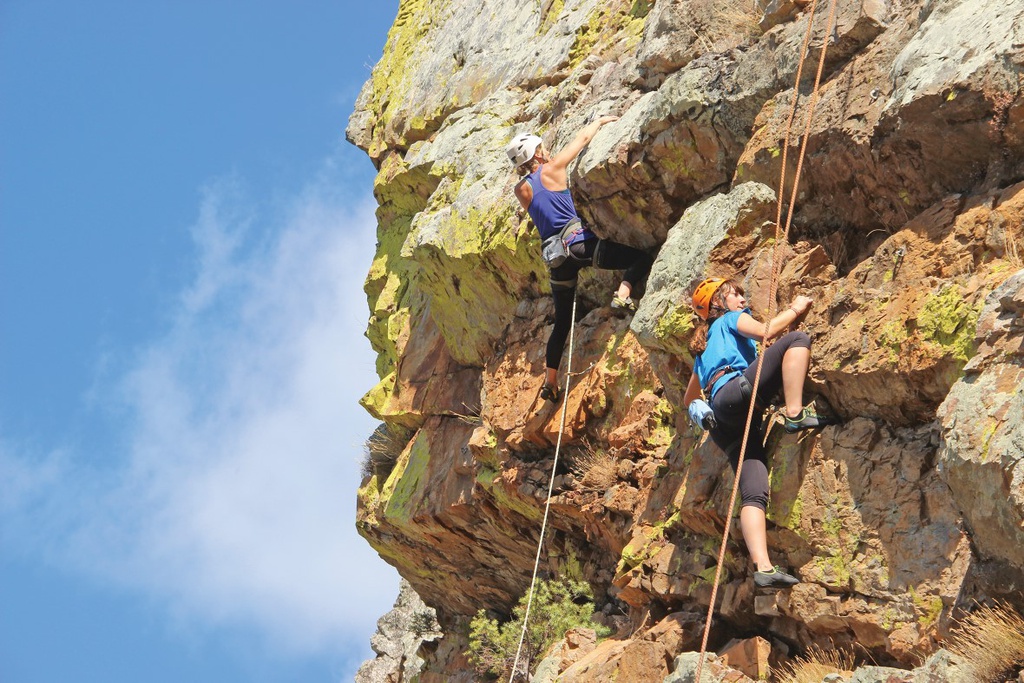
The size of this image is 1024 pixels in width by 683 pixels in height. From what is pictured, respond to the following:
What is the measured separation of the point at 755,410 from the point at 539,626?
16.0ft

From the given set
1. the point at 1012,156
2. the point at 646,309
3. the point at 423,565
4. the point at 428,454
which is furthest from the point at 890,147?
the point at 423,565

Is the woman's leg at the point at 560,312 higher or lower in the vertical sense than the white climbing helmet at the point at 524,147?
lower

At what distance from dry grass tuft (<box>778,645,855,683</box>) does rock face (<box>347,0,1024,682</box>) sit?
0.35 feet

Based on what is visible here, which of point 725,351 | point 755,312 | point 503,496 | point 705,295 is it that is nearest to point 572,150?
point 705,295

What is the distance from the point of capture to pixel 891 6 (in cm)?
933

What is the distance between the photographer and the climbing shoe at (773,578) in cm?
818

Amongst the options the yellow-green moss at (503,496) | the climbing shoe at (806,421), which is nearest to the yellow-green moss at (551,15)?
the yellow-green moss at (503,496)

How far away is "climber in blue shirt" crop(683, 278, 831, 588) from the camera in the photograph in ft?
27.2

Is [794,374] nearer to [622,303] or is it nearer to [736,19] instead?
[622,303]

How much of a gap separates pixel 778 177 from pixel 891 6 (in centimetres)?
163

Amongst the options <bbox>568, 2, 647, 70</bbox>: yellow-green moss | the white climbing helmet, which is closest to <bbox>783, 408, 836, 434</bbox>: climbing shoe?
the white climbing helmet

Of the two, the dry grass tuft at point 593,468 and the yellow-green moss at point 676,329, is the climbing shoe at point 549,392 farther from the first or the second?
the yellow-green moss at point 676,329

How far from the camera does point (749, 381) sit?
8508 millimetres

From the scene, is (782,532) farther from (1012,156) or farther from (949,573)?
(1012,156)
